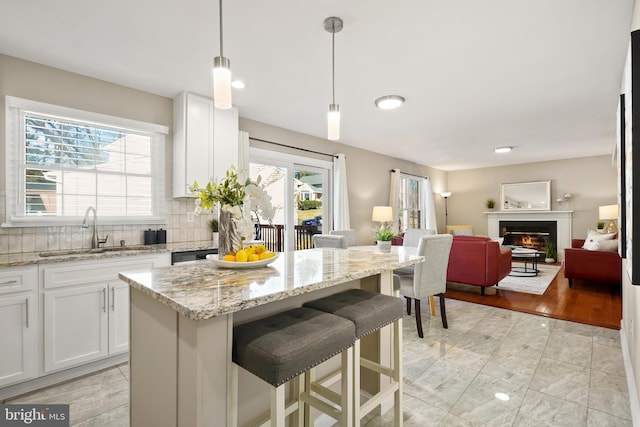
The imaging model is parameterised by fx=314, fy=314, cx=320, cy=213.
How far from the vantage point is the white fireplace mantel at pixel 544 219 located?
7.17 m

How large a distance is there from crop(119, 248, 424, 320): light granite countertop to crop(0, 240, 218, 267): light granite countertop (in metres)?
1.31

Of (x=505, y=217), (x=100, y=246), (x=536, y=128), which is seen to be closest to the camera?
(x=100, y=246)

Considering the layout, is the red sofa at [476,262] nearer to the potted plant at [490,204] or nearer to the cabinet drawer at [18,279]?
the potted plant at [490,204]

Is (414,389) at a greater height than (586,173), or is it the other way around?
(586,173)

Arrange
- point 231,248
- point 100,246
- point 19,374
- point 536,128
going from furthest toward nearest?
point 536,128 → point 100,246 → point 19,374 → point 231,248

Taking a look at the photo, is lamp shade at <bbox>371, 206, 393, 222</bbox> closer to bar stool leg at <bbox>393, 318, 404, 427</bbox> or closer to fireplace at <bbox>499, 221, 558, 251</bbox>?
bar stool leg at <bbox>393, 318, 404, 427</bbox>

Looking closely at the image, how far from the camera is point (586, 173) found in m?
6.95

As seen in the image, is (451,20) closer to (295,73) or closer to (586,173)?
(295,73)

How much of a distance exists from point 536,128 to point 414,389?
14.0ft

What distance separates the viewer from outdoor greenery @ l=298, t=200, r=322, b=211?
4.92 m

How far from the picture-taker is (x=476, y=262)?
437 centimetres

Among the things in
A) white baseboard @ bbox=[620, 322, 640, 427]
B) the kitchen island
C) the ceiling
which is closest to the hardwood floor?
white baseboard @ bbox=[620, 322, 640, 427]

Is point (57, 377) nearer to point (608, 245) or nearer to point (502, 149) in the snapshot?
point (608, 245)

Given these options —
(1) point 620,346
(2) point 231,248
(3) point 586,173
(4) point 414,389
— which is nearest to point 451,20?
(2) point 231,248
